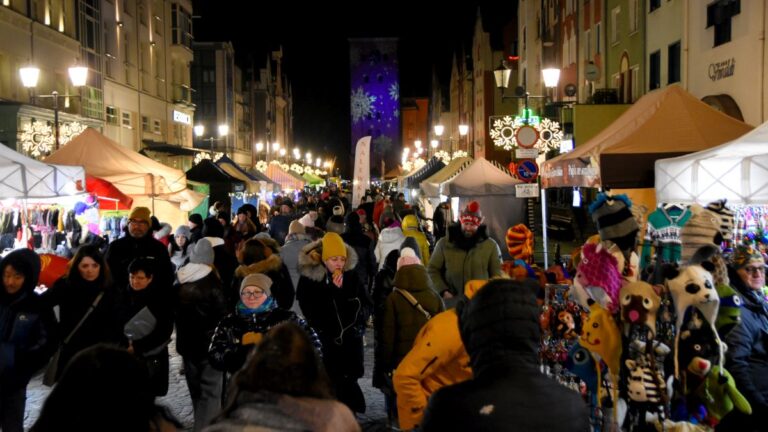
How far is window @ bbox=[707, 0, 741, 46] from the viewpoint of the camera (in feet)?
60.8

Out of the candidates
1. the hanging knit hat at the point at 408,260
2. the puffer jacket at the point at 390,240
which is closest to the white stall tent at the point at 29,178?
the puffer jacket at the point at 390,240

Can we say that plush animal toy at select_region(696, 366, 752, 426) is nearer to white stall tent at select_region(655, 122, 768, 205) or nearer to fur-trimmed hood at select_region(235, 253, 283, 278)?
white stall tent at select_region(655, 122, 768, 205)

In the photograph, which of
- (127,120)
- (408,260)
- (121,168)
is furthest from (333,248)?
(127,120)

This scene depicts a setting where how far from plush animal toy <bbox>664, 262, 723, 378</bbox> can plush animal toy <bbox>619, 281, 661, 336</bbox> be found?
24cm

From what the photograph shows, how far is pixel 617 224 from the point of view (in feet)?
19.7

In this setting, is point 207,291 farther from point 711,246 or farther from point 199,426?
point 711,246

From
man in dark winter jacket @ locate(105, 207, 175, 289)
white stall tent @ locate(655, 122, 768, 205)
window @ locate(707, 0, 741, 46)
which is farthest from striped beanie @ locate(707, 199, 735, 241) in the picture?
window @ locate(707, 0, 741, 46)

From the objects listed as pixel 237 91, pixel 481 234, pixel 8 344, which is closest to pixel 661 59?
pixel 481 234

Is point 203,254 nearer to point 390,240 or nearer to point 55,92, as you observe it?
point 390,240

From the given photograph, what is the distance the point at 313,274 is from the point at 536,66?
3793 cm

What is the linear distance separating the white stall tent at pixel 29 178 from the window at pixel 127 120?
26782mm

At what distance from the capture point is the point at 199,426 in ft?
23.1

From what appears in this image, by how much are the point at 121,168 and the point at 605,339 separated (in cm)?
1228

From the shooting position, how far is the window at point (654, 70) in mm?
25109
